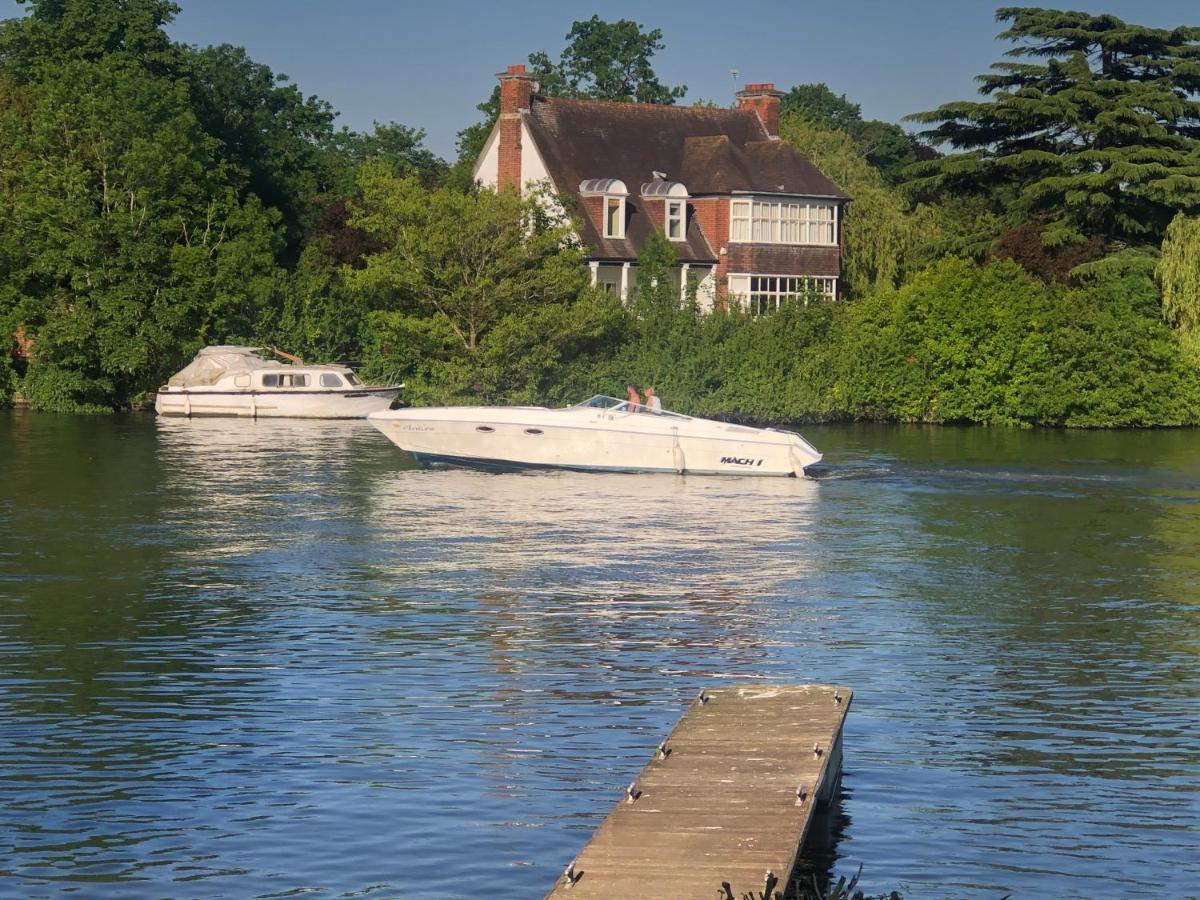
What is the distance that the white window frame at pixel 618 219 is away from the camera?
76.1 metres

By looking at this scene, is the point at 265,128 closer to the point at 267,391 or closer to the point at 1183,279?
the point at 267,391

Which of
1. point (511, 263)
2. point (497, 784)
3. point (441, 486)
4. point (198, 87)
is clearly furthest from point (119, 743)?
point (198, 87)

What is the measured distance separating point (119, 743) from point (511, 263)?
47.1 metres

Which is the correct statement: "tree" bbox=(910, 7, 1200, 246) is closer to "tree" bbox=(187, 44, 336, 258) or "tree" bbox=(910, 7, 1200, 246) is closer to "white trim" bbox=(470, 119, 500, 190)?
"white trim" bbox=(470, 119, 500, 190)

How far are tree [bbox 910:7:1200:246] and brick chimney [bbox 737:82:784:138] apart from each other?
7916mm

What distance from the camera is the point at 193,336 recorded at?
72625mm

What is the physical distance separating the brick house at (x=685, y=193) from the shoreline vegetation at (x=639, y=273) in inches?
106

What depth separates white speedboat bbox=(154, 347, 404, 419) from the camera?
6731 centimetres

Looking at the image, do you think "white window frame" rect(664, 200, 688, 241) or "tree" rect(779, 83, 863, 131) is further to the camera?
"tree" rect(779, 83, 863, 131)

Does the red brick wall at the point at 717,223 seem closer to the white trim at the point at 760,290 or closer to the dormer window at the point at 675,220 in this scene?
the white trim at the point at 760,290

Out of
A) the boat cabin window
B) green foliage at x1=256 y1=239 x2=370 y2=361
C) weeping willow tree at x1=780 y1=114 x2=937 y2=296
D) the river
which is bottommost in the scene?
the river

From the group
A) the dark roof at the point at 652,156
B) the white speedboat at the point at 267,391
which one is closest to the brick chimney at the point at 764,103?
the dark roof at the point at 652,156

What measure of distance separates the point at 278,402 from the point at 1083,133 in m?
34.8

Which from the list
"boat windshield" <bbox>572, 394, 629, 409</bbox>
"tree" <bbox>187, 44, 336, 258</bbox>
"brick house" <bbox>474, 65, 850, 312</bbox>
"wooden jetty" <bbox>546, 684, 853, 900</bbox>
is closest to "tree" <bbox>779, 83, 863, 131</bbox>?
"tree" <bbox>187, 44, 336, 258</bbox>
